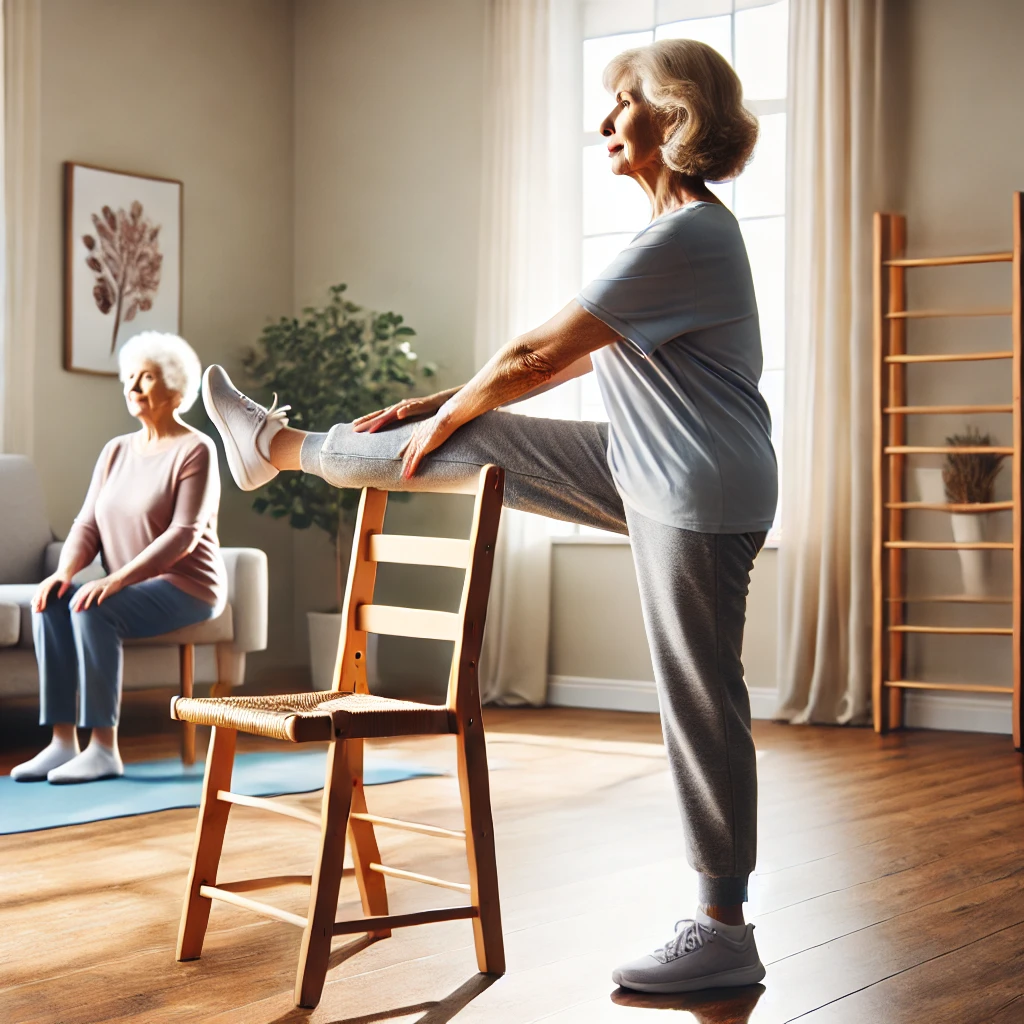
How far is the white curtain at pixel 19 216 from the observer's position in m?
5.21

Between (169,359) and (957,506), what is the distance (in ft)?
8.94

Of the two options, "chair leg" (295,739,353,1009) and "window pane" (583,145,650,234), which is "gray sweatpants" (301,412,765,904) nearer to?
"chair leg" (295,739,353,1009)

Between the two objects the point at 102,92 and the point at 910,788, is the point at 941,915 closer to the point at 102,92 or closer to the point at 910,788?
the point at 910,788

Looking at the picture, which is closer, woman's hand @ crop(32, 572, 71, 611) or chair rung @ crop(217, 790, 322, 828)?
chair rung @ crop(217, 790, 322, 828)

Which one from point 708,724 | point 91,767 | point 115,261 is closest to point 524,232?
point 115,261

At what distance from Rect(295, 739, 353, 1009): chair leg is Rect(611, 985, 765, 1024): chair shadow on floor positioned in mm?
426

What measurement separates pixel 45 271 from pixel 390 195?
1596 millimetres

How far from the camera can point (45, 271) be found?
5.45m

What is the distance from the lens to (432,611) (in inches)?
83.4

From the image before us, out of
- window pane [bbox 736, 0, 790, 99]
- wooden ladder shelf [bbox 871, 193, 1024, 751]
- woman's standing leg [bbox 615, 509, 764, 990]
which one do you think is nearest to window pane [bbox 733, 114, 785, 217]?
window pane [bbox 736, 0, 790, 99]

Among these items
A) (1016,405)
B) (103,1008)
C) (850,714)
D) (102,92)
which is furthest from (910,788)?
(102,92)

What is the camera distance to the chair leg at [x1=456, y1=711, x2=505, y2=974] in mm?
2066

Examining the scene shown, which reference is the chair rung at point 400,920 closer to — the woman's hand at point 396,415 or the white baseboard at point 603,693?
the woman's hand at point 396,415

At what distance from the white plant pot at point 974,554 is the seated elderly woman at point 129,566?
8.47 ft
